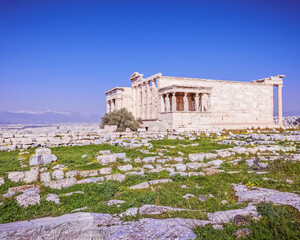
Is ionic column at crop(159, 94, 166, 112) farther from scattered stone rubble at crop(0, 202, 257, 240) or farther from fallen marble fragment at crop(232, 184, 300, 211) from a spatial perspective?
scattered stone rubble at crop(0, 202, 257, 240)

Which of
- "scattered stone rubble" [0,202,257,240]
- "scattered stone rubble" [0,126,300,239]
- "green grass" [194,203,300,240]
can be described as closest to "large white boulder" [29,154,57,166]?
"scattered stone rubble" [0,126,300,239]

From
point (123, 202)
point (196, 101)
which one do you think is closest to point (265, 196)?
point (123, 202)

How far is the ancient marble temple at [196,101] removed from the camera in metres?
31.2

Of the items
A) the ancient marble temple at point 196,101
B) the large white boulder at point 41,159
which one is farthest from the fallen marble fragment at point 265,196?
the ancient marble temple at point 196,101

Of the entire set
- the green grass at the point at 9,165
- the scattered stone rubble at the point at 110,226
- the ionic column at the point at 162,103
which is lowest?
the green grass at the point at 9,165

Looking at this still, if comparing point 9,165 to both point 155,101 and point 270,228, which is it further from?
point 155,101

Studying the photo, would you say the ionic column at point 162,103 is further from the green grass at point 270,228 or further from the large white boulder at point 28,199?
the green grass at point 270,228

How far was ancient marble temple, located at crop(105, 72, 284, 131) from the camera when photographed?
102 feet

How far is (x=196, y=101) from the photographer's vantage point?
3253cm

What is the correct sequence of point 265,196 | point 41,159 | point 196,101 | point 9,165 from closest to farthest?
point 265,196 → point 9,165 → point 41,159 → point 196,101

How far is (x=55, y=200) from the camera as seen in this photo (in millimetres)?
5930

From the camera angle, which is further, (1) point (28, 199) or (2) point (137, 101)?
(2) point (137, 101)

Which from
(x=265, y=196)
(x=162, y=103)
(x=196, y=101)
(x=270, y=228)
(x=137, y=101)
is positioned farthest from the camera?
(x=137, y=101)

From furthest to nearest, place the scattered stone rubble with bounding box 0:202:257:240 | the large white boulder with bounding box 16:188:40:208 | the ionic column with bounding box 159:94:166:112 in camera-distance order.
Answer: the ionic column with bounding box 159:94:166:112, the large white boulder with bounding box 16:188:40:208, the scattered stone rubble with bounding box 0:202:257:240
